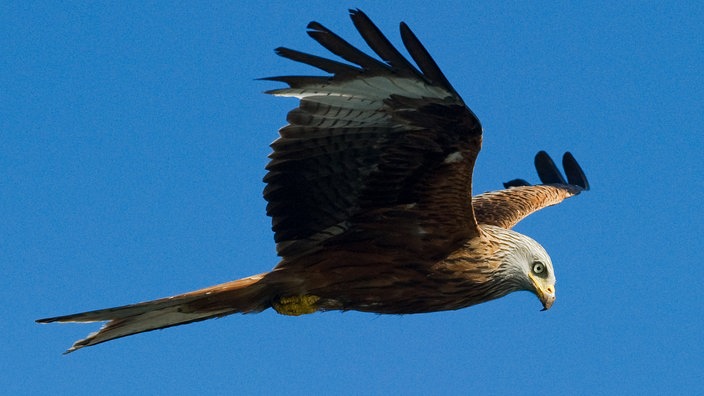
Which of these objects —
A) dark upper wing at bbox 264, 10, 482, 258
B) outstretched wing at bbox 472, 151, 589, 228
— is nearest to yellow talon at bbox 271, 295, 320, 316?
dark upper wing at bbox 264, 10, 482, 258

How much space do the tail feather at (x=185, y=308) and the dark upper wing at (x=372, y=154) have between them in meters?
0.38

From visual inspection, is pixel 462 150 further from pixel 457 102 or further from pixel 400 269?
pixel 400 269

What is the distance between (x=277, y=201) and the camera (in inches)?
328

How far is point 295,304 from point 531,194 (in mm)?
3537

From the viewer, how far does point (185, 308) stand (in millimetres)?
8406

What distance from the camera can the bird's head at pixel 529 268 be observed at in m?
8.60

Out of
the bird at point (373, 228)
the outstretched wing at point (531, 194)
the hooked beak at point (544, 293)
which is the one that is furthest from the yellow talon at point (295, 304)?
the outstretched wing at point (531, 194)

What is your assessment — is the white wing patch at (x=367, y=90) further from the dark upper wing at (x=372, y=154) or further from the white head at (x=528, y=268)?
the white head at (x=528, y=268)

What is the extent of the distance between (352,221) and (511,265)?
120 centimetres

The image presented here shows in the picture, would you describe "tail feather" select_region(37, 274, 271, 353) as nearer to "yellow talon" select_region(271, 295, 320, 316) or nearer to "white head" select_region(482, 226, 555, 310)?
"yellow talon" select_region(271, 295, 320, 316)

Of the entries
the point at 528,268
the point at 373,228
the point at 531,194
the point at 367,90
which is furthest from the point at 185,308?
the point at 531,194

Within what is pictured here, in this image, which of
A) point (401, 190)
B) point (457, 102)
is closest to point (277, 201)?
point (401, 190)

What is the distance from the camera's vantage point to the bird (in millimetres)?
7863

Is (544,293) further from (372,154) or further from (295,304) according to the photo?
(295,304)
